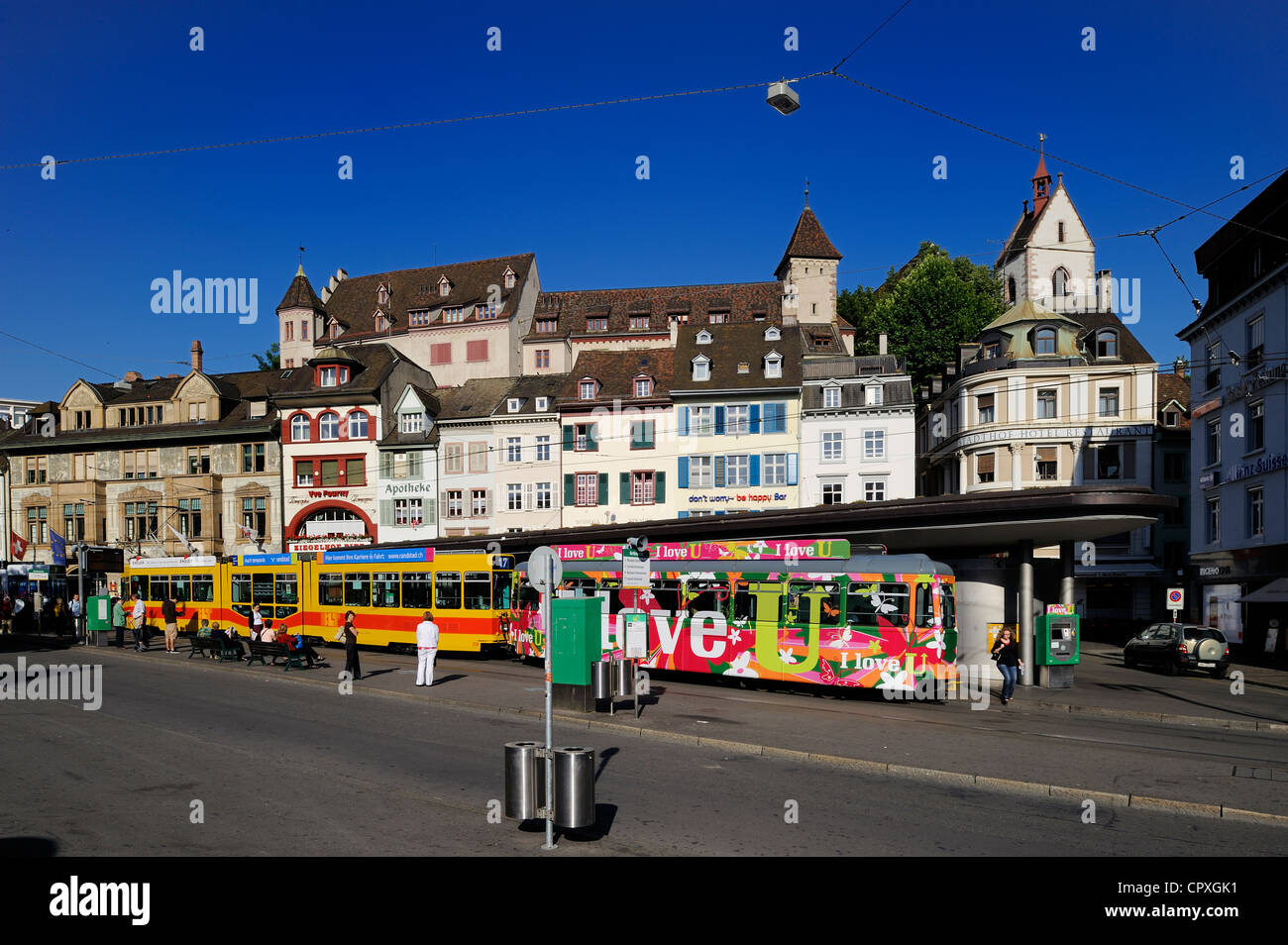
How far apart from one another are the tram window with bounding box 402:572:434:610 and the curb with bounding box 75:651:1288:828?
1262 centimetres

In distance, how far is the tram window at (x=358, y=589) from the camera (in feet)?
105

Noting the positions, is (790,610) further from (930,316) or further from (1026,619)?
(930,316)

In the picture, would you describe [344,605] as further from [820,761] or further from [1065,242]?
[1065,242]

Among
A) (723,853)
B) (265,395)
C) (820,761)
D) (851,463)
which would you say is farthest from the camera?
(265,395)

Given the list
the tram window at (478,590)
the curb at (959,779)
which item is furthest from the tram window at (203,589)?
the curb at (959,779)

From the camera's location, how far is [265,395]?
60.4m

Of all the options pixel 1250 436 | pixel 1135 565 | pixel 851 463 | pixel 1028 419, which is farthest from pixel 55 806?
pixel 1135 565

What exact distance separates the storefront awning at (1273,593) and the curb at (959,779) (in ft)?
86.3

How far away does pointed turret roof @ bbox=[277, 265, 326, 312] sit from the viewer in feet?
276

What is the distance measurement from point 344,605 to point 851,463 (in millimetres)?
28191

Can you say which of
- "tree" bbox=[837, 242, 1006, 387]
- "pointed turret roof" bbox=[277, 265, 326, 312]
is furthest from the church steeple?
"pointed turret roof" bbox=[277, 265, 326, 312]

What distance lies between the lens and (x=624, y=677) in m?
19.2

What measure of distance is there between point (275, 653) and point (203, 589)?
40.5 ft

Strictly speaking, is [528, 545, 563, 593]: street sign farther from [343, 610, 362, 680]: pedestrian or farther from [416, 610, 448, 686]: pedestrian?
[343, 610, 362, 680]: pedestrian
